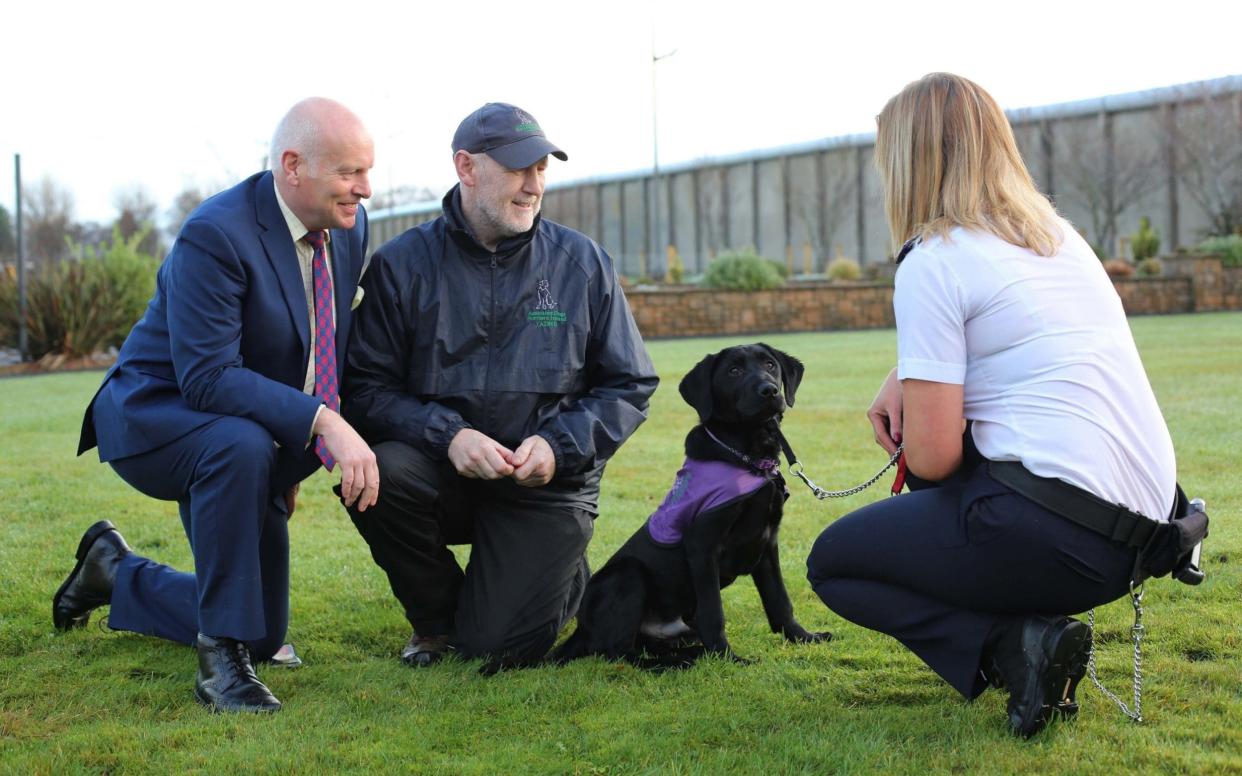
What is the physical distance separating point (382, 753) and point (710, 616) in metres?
1.23

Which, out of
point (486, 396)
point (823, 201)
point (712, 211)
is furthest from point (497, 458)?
point (712, 211)

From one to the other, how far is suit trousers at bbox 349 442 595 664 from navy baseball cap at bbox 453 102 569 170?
101 centimetres

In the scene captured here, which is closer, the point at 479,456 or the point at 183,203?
the point at 479,456

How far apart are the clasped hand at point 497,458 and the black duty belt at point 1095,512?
1590 millimetres

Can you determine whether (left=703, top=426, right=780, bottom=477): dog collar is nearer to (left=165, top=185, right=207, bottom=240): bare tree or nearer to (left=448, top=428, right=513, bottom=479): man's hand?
(left=448, top=428, right=513, bottom=479): man's hand

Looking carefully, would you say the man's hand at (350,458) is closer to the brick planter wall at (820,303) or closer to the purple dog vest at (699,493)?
the purple dog vest at (699,493)

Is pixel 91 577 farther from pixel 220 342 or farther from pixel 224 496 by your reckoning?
pixel 220 342

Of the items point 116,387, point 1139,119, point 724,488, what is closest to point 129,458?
point 116,387

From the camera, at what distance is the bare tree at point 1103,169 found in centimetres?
4009

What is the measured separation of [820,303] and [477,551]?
23.8 m

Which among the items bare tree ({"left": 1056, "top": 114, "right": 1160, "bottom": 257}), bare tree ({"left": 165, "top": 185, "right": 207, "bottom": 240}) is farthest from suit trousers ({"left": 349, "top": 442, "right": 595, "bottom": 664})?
bare tree ({"left": 1056, "top": 114, "right": 1160, "bottom": 257})

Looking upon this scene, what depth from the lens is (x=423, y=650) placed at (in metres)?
4.05

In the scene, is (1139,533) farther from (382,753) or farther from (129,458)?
(129,458)

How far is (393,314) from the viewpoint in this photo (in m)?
4.09
